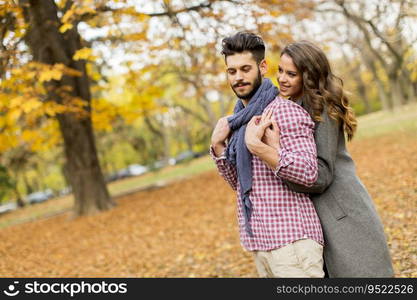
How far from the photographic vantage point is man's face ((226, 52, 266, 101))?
2.60 metres

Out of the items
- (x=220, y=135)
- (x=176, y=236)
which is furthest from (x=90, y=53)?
(x=220, y=135)

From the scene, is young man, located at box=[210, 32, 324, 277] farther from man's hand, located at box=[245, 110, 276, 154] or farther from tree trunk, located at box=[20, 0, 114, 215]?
tree trunk, located at box=[20, 0, 114, 215]

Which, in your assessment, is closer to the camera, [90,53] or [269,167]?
[269,167]

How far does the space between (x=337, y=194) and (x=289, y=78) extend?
2.45 feet

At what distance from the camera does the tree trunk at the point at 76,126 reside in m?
10.9

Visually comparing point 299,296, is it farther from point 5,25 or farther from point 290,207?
point 5,25

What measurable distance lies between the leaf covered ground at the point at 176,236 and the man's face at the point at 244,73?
3.11 m

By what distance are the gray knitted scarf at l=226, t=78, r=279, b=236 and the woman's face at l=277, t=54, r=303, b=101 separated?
5.0 inches

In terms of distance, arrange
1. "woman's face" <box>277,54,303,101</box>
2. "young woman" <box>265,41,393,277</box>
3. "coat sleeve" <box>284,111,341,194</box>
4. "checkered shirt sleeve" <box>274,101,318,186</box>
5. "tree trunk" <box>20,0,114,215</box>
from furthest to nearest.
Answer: "tree trunk" <box>20,0,114,215</box>, "woman's face" <box>277,54,303,101</box>, "young woman" <box>265,41,393,277</box>, "coat sleeve" <box>284,111,341,194</box>, "checkered shirt sleeve" <box>274,101,318,186</box>

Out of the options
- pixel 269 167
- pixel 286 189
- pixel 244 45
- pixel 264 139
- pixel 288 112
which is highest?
pixel 244 45

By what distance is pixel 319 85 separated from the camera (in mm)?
2623

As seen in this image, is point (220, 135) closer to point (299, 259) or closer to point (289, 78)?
point (289, 78)

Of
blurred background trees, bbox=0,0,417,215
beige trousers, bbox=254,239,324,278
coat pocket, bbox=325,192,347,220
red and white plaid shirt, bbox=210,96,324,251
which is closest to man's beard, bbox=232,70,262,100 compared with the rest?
red and white plaid shirt, bbox=210,96,324,251

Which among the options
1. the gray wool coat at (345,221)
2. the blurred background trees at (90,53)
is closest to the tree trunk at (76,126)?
the blurred background trees at (90,53)
